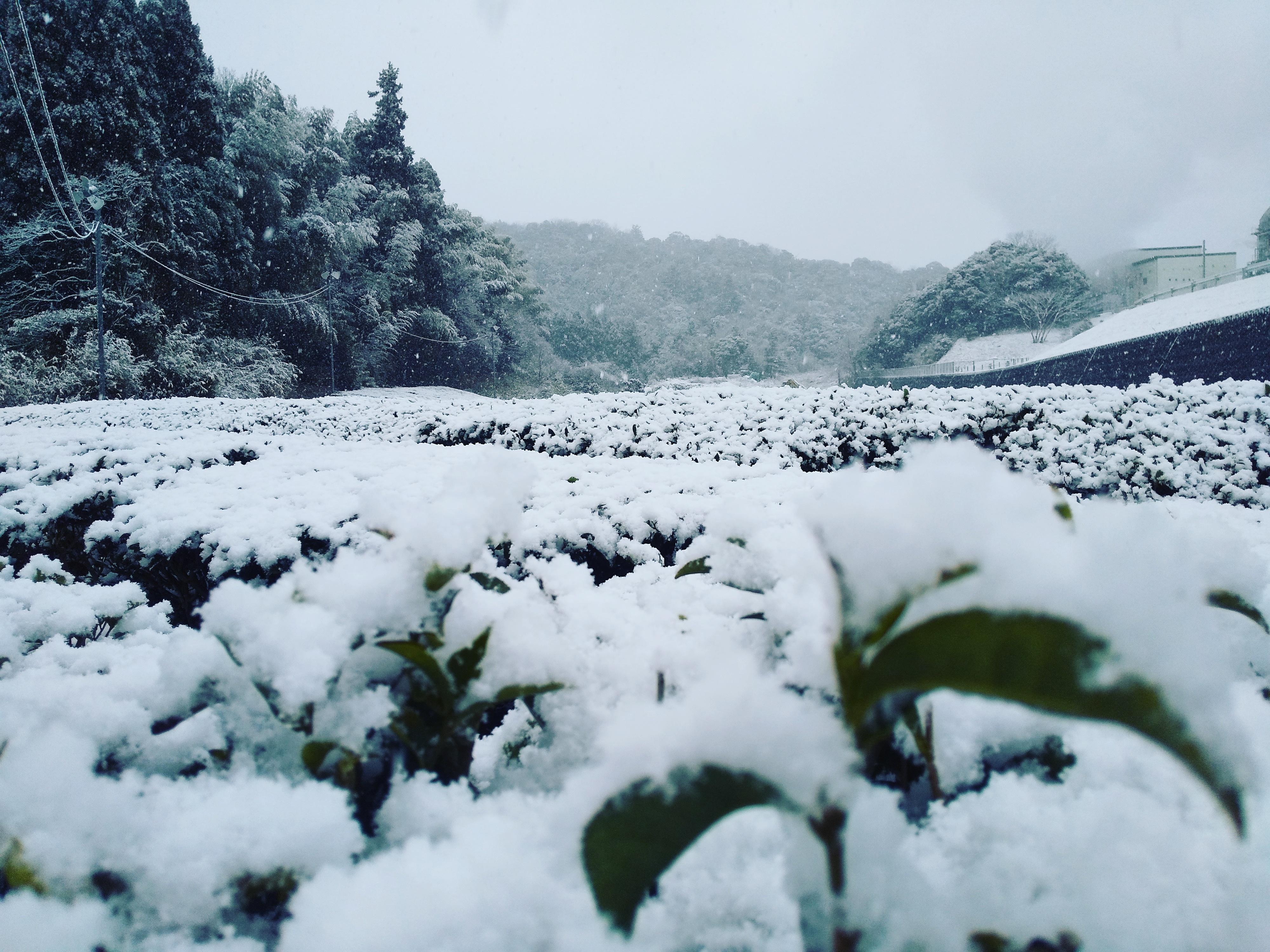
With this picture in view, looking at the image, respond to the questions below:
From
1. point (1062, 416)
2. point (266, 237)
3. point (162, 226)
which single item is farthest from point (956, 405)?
point (266, 237)

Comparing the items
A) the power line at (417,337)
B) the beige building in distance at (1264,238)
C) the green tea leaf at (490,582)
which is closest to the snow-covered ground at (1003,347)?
the beige building in distance at (1264,238)

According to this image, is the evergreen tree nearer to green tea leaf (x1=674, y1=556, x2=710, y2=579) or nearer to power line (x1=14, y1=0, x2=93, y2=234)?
power line (x1=14, y1=0, x2=93, y2=234)

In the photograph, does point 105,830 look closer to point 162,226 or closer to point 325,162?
point 162,226

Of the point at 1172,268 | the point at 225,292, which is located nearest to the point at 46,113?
the point at 225,292

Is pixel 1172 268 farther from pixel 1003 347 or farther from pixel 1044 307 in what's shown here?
pixel 1003 347

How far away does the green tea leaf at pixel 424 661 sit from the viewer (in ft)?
1.86

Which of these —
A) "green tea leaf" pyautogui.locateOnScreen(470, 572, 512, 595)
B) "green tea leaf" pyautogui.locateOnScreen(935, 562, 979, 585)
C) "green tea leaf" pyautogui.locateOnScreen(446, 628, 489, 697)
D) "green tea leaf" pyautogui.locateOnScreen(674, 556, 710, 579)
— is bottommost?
"green tea leaf" pyautogui.locateOnScreen(446, 628, 489, 697)

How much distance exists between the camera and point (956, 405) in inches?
202

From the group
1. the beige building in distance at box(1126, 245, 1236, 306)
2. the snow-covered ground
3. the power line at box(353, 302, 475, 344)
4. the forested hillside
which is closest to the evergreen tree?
the forested hillside

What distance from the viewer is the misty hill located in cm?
6134

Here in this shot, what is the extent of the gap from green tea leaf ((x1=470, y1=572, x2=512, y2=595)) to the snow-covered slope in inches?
679

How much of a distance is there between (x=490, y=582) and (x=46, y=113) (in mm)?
27540

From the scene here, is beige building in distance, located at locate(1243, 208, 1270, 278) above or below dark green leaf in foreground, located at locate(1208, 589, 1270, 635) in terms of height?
above

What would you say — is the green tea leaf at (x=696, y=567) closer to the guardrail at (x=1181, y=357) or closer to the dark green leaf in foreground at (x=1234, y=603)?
the dark green leaf in foreground at (x=1234, y=603)
